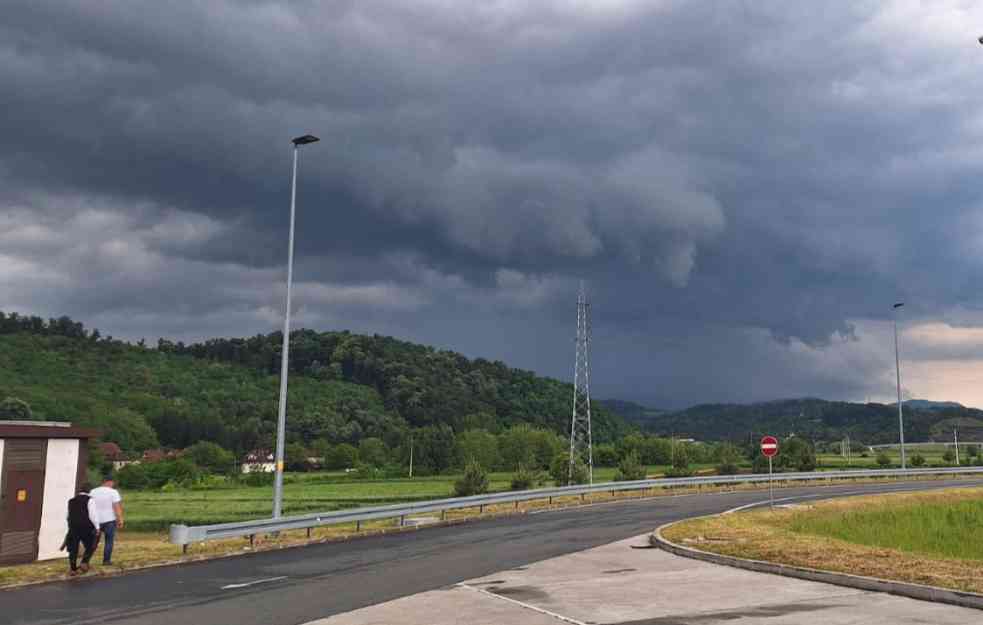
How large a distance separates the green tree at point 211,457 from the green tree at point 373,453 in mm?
18874

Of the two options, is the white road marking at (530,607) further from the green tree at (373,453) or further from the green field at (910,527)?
the green tree at (373,453)

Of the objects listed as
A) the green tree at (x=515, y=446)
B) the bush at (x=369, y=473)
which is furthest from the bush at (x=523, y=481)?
the green tree at (x=515, y=446)

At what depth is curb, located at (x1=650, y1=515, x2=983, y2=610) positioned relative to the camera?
11656 mm

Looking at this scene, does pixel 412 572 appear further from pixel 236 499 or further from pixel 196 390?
pixel 196 390

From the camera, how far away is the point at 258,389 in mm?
172125

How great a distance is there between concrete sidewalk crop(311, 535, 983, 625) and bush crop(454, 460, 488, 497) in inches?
1437

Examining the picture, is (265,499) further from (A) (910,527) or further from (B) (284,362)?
(A) (910,527)

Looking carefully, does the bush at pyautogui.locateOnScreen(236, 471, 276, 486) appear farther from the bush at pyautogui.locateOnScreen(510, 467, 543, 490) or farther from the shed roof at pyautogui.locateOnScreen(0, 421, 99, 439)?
the shed roof at pyautogui.locateOnScreen(0, 421, 99, 439)

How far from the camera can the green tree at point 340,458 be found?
121875mm

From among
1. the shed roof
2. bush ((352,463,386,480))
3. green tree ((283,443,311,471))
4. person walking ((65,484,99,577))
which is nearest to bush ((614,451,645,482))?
the shed roof

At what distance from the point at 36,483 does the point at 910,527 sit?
22776 mm

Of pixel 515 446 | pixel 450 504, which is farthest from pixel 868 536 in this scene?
pixel 515 446

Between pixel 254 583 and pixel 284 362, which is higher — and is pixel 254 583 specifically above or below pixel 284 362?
below

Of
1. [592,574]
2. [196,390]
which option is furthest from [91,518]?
[196,390]
